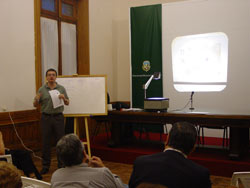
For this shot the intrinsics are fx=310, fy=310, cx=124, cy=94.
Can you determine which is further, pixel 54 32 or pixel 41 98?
pixel 54 32

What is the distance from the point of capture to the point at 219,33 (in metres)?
6.36

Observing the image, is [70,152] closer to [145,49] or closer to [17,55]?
[17,55]

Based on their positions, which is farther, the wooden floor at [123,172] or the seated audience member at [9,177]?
the wooden floor at [123,172]

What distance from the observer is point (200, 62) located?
6637 mm

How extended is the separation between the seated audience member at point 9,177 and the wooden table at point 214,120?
3488mm

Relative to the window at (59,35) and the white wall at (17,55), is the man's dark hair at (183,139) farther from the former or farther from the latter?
the window at (59,35)

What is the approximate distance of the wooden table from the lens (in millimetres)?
4293

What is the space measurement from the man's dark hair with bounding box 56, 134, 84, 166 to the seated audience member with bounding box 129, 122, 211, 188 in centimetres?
37

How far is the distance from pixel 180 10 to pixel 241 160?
3.51 metres

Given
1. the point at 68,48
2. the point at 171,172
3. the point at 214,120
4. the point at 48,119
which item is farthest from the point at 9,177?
the point at 68,48

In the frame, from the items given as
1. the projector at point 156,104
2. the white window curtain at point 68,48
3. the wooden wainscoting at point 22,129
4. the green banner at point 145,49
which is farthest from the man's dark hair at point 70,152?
the green banner at point 145,49

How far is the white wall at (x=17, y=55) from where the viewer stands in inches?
203

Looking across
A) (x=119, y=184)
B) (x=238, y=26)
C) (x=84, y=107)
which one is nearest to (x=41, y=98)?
(x=84, y=107)

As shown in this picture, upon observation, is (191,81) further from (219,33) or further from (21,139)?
(21,139)
